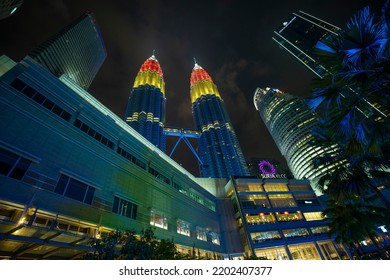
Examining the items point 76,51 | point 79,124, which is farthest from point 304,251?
point 76,51

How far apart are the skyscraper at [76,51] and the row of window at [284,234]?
288ft

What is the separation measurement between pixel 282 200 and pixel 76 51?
12081cm

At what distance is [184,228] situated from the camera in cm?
2878

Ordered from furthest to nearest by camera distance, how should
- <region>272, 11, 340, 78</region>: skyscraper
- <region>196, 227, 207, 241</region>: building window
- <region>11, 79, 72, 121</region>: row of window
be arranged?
<region>272, 11, 340, 78</region>: skyscraper < <region>196, 227, 207, 241</region>: building window < <region>11, 79, 72, 121</region>: row of window

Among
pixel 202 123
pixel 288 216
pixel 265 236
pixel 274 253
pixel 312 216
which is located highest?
pixel 202 123

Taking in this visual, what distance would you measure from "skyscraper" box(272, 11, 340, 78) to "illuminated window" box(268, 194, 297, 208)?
46.1m

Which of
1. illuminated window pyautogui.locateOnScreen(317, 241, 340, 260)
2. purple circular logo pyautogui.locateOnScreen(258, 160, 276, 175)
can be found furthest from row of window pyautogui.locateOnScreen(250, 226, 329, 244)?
purple circular logo pyautogui.locateOnScreen(258, 160, 276, 175)

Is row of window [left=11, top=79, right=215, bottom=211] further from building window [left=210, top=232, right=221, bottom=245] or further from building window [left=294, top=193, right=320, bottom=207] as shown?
building window [left=294, top=193, right=320, bottom=207]

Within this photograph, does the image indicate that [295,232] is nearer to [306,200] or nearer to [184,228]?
[306,200]

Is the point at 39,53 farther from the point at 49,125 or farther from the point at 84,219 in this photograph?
the point at 84,219

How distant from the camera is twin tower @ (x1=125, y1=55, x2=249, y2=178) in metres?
90.6

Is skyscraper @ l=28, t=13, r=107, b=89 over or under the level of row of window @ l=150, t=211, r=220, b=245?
over
